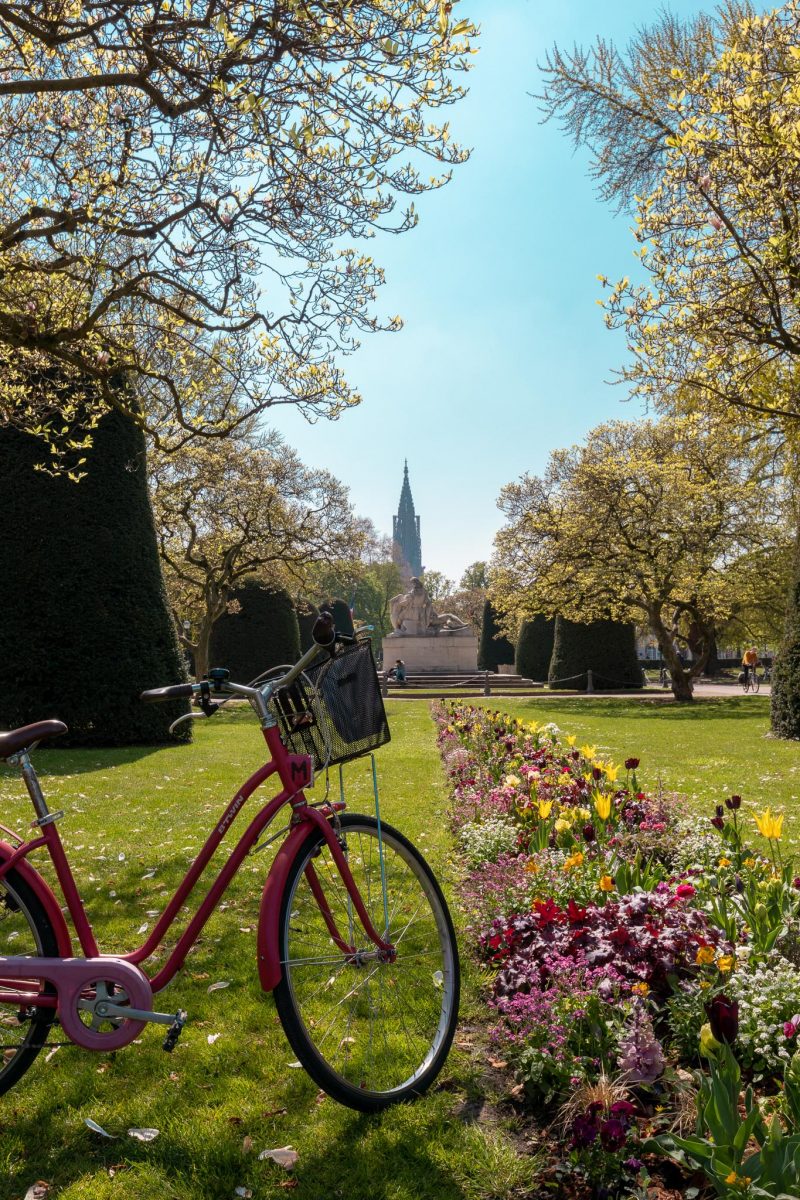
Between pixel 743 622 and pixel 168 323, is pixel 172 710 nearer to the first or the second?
pixel 168 323

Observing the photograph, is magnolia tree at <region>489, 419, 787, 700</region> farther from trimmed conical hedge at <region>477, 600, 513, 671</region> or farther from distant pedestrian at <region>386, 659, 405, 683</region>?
trimmed conical hedge at <region>477, 600, 513, 671</region>

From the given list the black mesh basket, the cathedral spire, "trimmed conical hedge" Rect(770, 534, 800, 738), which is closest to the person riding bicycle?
"trimmed conical hedge" Rect(770, 534, 800, 738)

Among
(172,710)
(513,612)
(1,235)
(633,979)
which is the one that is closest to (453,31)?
(1,235)

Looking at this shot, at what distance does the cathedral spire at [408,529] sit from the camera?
6344 inches

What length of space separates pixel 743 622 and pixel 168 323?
2430 cm

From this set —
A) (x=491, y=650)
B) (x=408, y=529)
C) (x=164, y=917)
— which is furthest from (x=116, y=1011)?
(x=408, y=529)

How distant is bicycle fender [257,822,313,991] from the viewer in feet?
7.96

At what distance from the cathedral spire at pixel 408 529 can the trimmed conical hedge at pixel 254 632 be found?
131 metres

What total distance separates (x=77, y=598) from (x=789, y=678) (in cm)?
1114

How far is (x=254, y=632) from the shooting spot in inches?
1086

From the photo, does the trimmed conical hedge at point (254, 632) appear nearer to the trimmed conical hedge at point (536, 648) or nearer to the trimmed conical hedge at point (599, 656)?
the trimmed conical hedge at point (599, 656)

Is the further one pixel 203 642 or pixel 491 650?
pixel 491 650

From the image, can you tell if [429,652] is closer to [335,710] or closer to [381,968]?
[381,968]

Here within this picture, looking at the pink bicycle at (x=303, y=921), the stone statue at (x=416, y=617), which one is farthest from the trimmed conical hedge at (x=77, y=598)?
the stone statue at (x=416, y=617)
